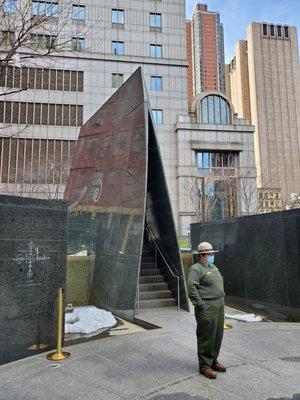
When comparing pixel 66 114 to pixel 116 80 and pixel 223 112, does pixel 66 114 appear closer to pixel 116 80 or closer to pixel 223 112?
pixel 116 80

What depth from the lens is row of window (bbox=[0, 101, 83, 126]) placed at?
39.4m

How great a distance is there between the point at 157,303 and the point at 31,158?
3335 centimetres

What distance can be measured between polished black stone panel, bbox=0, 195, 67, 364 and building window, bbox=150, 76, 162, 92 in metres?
39.1

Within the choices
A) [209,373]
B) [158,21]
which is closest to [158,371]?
[209,373]

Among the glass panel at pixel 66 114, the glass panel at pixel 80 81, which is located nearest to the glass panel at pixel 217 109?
the glass panel at pixel 80 81

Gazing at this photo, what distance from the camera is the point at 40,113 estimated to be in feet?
132

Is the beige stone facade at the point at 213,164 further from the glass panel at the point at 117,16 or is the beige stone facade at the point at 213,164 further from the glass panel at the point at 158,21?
the glass panel at the point at 117,16

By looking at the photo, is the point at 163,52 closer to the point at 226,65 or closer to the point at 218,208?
the point at 218,208

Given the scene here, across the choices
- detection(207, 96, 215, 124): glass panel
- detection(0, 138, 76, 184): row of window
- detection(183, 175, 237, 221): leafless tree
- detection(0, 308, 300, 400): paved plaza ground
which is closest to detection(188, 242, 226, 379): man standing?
detection(0, 308, 300, 400): paved plaza ground

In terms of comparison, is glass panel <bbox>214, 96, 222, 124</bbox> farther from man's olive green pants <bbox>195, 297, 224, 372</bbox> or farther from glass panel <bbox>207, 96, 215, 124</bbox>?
man's olive green pants <bbox>195, 297, 224, 372</bbox>

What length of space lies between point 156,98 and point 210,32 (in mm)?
120804

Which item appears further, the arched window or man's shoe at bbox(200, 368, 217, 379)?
the arched window

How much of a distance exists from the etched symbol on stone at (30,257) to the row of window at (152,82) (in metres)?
39.3

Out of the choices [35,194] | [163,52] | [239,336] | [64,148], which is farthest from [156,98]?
[239,336]
